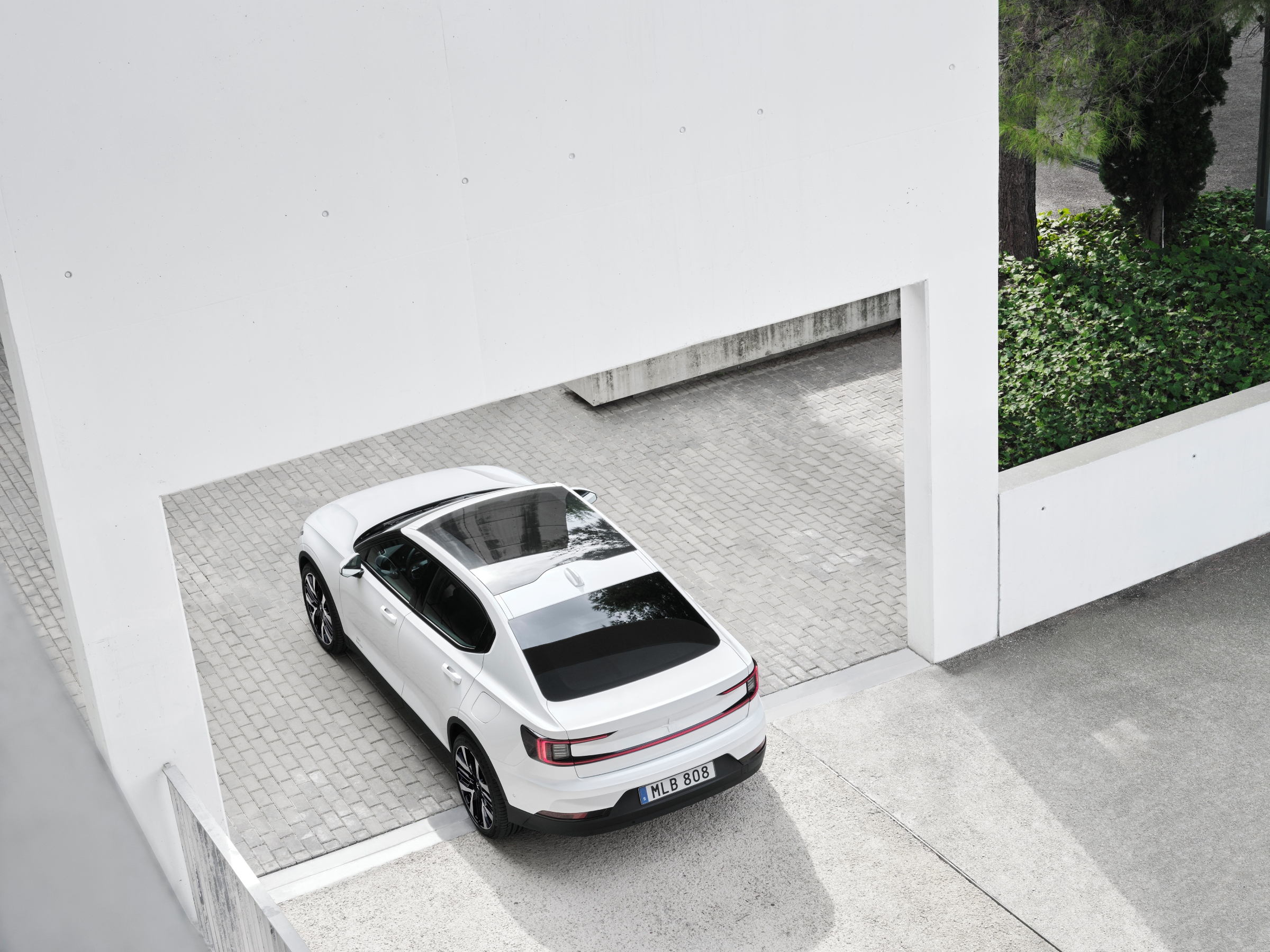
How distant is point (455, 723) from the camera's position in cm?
699

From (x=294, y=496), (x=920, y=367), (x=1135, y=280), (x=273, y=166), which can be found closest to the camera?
(x=273, y=166)

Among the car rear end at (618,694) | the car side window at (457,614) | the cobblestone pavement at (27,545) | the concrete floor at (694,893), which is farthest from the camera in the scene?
the cobblestone pavement at (27,545)

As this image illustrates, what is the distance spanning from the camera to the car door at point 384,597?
7.59 meters

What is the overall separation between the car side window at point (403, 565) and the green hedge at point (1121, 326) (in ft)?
16.1

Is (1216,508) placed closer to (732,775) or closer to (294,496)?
(732,775)

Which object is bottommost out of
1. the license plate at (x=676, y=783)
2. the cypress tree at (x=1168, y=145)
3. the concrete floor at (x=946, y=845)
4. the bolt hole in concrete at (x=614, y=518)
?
the concrete floor at (x=946, y=845)

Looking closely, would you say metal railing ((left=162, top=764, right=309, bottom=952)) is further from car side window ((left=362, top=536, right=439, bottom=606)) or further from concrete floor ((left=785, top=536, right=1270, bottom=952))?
concrete floor ((left=785, top=536, right=1270, bottom=952))

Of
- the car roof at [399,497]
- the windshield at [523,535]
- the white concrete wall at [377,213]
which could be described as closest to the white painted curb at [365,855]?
the white concrete wall at [377,213]

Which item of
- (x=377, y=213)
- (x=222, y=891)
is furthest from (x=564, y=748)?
(x=377, y=213)

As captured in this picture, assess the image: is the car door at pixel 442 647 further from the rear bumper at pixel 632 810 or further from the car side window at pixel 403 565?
the rear bumper at pixel 632 810

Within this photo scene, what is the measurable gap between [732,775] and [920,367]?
2.67 meters

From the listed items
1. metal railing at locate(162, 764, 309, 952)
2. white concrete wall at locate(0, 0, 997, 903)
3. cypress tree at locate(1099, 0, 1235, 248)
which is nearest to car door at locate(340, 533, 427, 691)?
white concrete wall at locate(0, 0, 997, 903)

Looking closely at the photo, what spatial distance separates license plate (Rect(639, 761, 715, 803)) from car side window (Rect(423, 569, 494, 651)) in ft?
3.71

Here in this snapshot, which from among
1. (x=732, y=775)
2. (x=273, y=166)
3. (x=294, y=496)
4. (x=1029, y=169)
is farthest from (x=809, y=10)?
(x=1029, y=169)
